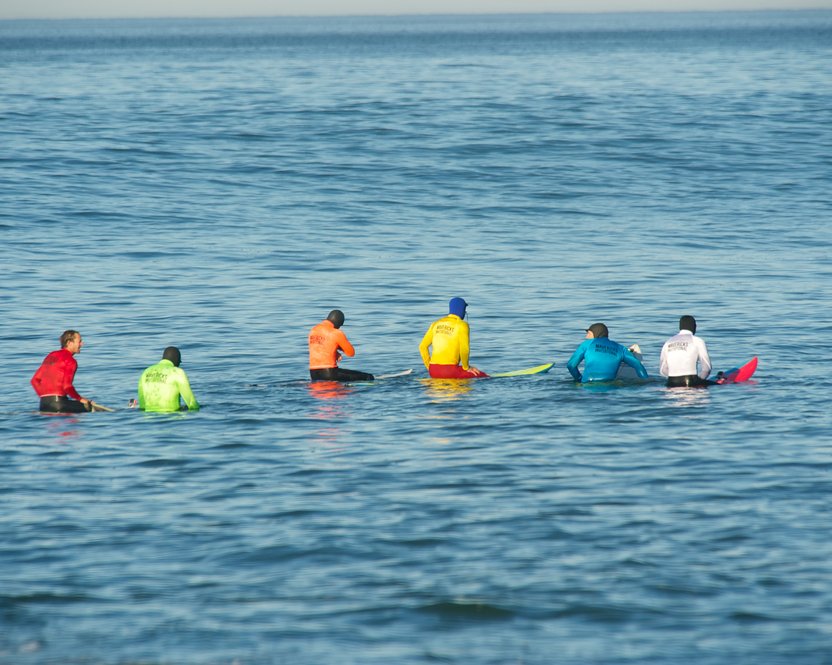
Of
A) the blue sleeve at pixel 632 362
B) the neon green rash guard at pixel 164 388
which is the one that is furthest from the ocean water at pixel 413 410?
the blue sleeve at pixel 632 362

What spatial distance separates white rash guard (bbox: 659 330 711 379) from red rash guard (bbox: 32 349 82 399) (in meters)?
10.5

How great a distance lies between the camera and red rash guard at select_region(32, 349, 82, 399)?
65.8ft

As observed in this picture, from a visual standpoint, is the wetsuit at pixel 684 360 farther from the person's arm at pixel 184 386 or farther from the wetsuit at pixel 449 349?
the person's arm at pixel 184 386

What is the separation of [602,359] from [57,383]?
9655mm

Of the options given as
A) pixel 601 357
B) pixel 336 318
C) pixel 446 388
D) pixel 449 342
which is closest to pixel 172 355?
pixel 336 318

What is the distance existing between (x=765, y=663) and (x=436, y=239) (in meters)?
31.7

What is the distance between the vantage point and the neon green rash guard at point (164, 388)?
19828mm

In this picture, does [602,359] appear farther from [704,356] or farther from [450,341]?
[450,341]

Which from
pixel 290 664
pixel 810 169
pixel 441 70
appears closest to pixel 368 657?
pixel 290 664

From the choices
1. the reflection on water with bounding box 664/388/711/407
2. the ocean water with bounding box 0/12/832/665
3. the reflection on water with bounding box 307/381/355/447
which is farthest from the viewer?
the reflection on water with bounding box 664/388/711/407

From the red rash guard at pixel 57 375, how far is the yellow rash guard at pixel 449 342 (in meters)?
6.55

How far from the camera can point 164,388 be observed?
787 inches

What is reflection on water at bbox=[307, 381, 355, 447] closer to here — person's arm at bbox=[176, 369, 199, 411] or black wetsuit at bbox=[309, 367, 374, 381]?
black wetsuit at bbox=[309, 367, 374, 381]

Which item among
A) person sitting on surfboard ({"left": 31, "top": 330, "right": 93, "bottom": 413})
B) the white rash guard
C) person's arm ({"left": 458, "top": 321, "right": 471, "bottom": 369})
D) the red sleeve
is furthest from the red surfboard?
the red sleeve
